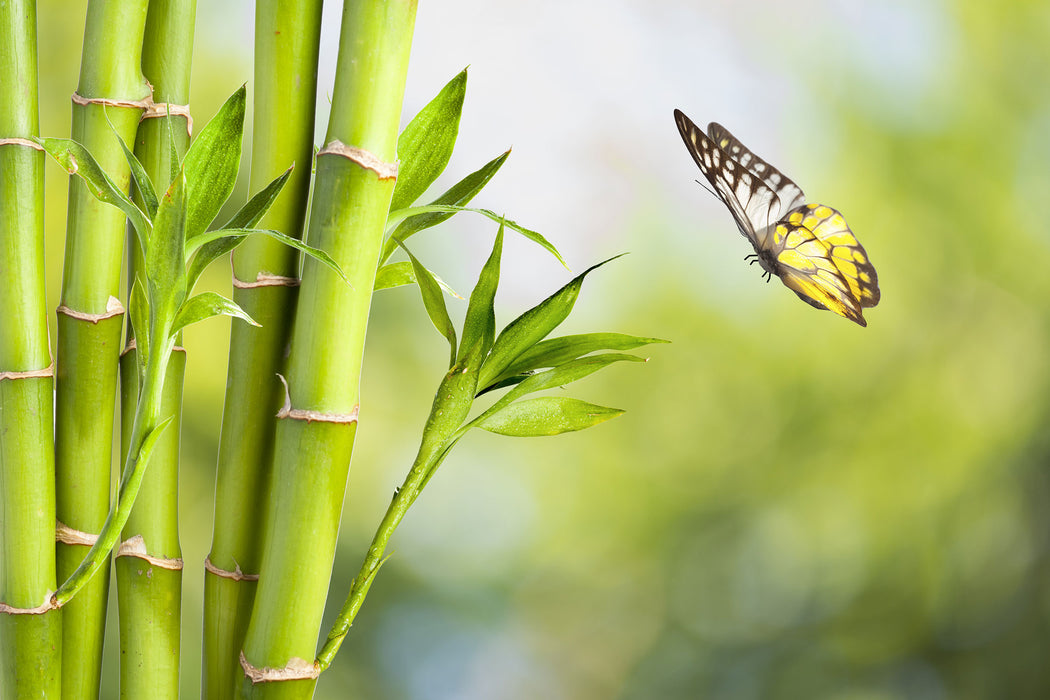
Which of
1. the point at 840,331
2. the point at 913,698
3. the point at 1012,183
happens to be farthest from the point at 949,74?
the point at 913,698

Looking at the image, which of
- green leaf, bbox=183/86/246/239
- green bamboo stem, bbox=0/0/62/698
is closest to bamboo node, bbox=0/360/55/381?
green bamboo stem, bbox=0/0/62/698

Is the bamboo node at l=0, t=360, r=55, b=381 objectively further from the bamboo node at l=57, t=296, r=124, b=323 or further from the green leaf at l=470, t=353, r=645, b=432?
the green leaf at l=470, t=353, r=645, b=432

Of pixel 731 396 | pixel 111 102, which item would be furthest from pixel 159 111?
pixel 731 396

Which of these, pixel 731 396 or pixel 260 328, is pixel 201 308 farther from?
pixel 731 396

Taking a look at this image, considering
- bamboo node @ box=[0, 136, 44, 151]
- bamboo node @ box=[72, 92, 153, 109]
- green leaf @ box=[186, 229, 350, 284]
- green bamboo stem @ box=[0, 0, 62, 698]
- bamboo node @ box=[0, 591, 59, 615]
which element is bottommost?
bamboo node @ box=[0, 591, 59, 615]

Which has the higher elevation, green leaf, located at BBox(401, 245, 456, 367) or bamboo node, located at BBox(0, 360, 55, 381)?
green leaf, located at BBox(401, 245, 456, 367)

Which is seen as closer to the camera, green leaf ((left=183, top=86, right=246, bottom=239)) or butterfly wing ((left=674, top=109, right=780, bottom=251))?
green leaf ((left=183, top=86, right=246, bottom=239))

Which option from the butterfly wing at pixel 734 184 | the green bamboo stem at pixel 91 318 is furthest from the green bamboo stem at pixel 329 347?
the butterfly wing at pixel 734 184
